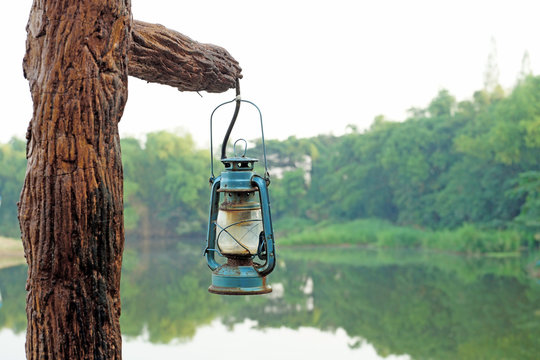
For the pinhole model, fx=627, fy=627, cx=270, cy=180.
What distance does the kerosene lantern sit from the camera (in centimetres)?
190

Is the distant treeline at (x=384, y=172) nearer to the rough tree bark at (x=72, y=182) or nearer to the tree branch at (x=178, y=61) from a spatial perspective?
the tree branch at (x=178, y=61)

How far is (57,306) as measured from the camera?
1.61 metres

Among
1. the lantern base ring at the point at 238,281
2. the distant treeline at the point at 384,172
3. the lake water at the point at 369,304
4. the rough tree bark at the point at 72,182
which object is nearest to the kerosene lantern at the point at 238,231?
the lantern base ring at the point at 238,281

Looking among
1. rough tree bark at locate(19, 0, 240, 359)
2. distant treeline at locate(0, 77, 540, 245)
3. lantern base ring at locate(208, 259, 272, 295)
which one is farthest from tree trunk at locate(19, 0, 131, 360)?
distant treeline at locate(0, 77, 540, 245)

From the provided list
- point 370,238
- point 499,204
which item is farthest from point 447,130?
point 370,238

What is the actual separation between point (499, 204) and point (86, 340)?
16119mm

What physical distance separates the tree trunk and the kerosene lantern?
15.2 inches

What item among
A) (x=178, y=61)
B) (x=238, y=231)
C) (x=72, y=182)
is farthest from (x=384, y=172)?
(x=72, y=182)

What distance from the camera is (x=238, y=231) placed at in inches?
76.7

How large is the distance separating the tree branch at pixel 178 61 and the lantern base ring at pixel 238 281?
733mm

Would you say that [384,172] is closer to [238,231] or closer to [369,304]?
[369,304]

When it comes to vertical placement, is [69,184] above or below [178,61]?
below

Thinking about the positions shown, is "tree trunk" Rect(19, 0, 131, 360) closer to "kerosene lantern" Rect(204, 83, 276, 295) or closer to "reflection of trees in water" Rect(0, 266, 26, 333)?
"kerosene lantern" Rect(204, 83, 276, 295)

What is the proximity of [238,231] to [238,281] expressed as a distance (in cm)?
15
